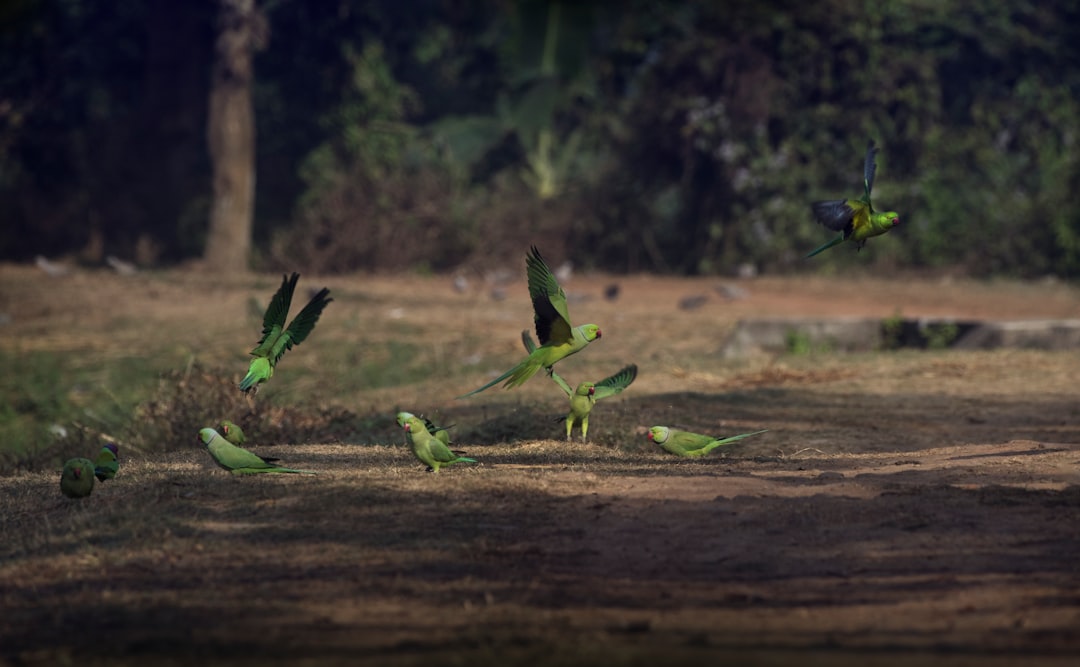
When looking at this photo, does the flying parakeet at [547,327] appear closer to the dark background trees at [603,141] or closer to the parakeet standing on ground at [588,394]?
the parakeet standing on ground at [588,394]

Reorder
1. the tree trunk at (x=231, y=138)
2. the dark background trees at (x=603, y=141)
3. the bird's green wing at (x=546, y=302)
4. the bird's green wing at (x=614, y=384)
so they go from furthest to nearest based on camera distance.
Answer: the dark background trees at (x=603, y=141) < the tree trunk at (x=231, y=138) < the bird's green wing at (x=614, y=384) < the bird's green wing at (x=546, y=302)

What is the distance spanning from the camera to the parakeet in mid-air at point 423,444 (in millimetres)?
5055

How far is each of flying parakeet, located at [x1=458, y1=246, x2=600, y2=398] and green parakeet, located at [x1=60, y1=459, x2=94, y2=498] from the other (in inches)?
55.6

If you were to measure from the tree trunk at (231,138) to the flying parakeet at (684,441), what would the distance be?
44.1ft

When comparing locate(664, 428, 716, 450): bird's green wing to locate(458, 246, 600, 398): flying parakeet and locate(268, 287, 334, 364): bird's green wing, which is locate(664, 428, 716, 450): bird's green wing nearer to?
locate(458, 246, 600, 398): flying parakeet

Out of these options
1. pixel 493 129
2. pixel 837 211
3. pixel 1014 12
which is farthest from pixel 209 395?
pixel 1014 12

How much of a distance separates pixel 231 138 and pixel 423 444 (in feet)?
45.7

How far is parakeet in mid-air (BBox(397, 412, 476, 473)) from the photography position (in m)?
5.05

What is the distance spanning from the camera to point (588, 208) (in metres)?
19.6

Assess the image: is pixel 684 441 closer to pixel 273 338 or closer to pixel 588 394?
pixel 588 394

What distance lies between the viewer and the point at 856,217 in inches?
212

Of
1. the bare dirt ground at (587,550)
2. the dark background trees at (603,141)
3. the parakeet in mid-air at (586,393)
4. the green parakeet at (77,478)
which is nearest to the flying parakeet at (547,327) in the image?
the bare dirt ground at (587,550)

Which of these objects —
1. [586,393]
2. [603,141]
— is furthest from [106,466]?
[603,141]

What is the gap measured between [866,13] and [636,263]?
4.65 meters
